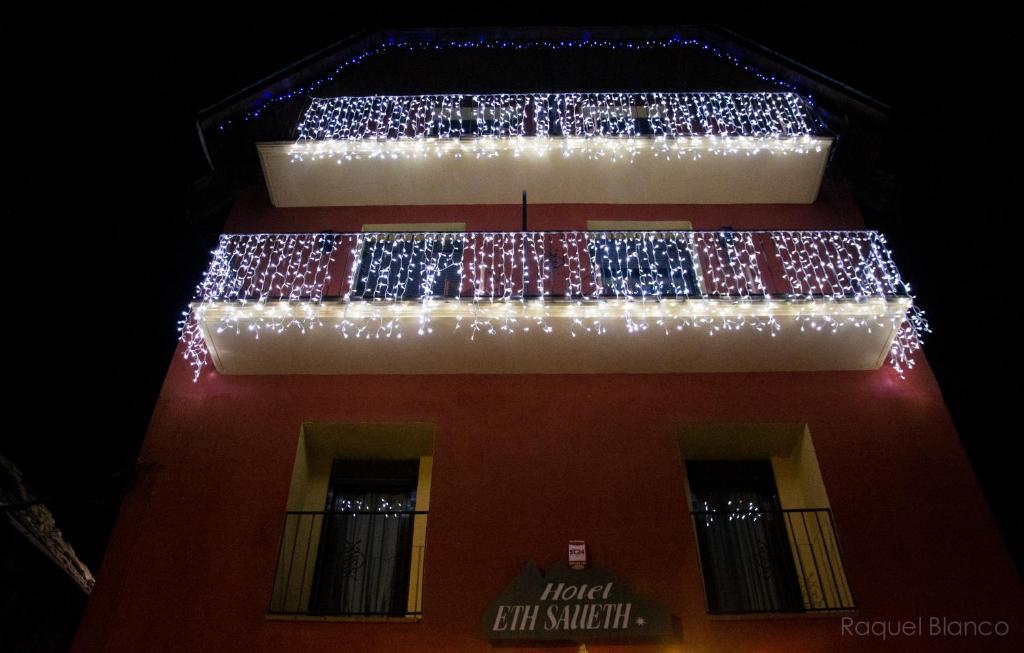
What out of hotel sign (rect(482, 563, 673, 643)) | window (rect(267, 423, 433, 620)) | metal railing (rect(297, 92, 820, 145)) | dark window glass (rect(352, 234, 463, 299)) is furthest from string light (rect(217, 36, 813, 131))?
hotel sign (rect(482, 563, 673, 643))

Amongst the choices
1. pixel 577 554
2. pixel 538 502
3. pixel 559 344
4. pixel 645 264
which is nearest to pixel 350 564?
pixel 538 502

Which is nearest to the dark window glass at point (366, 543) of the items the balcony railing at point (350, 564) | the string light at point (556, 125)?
the balcony railing at point (350, 564)

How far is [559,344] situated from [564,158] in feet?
9.65

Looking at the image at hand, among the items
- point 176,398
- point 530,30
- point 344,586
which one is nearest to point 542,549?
point 344,586

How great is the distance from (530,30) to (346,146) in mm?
3268

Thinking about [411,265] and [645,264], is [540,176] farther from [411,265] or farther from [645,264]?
[411,265]

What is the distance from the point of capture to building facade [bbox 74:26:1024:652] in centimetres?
509

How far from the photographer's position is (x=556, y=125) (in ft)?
28.6

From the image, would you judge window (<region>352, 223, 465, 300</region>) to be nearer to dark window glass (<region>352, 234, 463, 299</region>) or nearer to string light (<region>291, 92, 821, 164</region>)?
dark window glass (<region>352, 234, 463, 299</region>)

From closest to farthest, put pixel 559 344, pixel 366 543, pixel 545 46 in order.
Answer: pixel 366 543 → pixel 559 344 → pixel 545 46

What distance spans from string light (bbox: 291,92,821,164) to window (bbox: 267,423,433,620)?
144 inches

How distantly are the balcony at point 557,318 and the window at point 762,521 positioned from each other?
0.76m

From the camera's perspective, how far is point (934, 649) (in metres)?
4.83

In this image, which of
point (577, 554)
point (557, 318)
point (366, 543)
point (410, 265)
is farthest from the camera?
point (410, 265)
